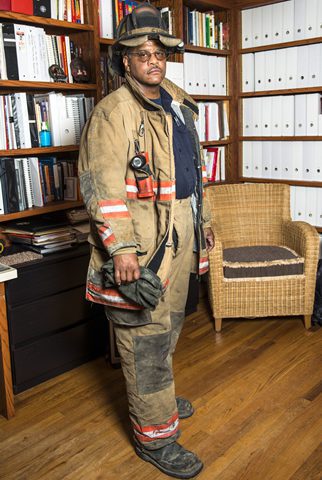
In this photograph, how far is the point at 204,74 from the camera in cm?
361

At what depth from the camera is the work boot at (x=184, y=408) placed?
225 centimetres

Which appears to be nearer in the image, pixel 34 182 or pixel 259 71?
pixel 34 182

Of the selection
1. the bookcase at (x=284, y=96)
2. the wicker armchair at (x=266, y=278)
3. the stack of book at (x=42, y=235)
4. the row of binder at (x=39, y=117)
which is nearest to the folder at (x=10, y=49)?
the row of binder at (x=39, y=117)

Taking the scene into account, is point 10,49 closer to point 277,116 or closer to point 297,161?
point 277,116

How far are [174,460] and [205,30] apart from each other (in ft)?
9.24

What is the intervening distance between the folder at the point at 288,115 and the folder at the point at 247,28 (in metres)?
0.48

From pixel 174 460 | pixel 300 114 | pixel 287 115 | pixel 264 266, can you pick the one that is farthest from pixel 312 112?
pixel 174 460

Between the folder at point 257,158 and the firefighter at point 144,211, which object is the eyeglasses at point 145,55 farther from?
the folder at point 257,158

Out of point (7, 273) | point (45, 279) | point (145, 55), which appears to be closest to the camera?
point (145, 55)

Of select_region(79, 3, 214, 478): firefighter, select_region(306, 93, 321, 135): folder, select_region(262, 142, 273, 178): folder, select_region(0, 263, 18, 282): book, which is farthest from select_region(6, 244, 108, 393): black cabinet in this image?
select_region(306, 93, 321, 135): folder

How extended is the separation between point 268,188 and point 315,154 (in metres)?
0.42

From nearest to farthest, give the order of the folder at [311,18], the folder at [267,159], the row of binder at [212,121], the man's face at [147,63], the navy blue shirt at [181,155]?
the man's face at [147,63] < the navy blue shirt at [181,155] < the folder at [311,18] < the row of binder at [212,121] < the folder at [267,159]

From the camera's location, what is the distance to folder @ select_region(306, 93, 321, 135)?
11.3 feet

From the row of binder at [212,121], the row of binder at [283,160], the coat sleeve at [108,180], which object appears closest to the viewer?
the coat sleeve at [108,180]
